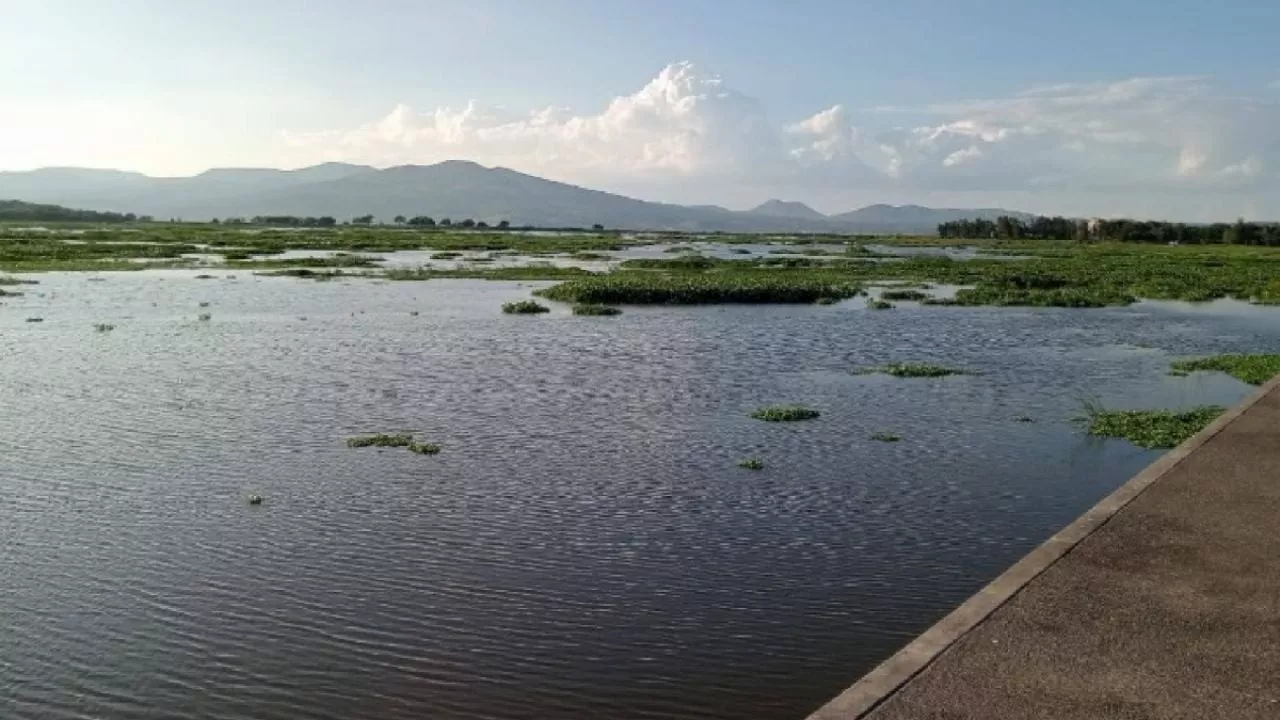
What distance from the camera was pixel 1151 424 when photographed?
Result: 20719 millimetres

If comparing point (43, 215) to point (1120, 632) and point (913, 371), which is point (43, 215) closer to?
point (913, 371)

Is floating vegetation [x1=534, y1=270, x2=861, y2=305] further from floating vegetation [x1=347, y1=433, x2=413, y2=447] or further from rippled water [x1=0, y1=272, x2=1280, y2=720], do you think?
floating vegetation [x1=347, y1=433, x2=413, y2=447]

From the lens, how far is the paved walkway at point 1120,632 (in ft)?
23.4

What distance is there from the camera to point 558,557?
41.9 feet

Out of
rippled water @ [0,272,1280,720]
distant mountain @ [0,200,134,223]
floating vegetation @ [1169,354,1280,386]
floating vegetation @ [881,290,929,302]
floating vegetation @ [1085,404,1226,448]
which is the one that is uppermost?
distant mountain @ [0,200,134,223]

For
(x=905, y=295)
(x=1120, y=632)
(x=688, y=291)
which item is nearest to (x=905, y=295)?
(x=905, y=295)

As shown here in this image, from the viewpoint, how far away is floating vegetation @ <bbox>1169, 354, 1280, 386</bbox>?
27.7 m

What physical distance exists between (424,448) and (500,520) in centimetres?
413

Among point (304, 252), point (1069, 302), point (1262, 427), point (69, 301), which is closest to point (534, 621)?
point (1262, 427)

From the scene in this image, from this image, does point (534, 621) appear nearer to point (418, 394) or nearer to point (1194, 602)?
point (1194, 602)

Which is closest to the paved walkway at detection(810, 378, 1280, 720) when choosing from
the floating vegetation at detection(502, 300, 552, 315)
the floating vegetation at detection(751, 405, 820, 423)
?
the floating vegetation at detection(751, 405, 820, 423)

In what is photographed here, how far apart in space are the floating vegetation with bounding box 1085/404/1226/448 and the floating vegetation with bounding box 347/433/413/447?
12302 millimetres

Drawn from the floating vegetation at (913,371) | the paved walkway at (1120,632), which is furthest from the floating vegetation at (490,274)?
the paved walkway at (1120,632)

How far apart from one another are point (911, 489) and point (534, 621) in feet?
24.1
